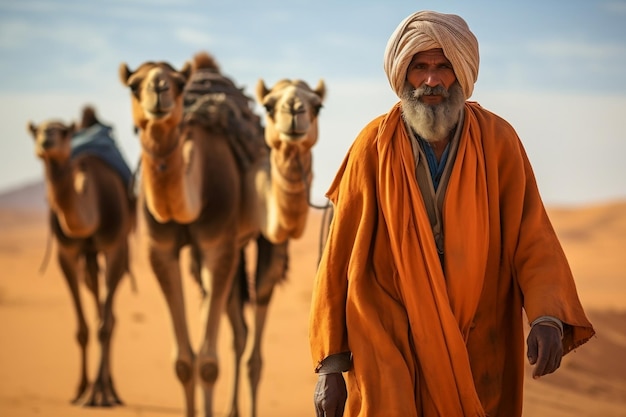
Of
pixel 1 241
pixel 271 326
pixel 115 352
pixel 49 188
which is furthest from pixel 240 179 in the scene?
pixel 1 241

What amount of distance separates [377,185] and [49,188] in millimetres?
8237

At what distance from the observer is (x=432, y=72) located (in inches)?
224

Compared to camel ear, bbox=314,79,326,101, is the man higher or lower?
lower

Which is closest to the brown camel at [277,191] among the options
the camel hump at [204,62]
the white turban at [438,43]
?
the camel hump at [204,62]

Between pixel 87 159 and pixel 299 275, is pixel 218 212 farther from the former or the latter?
pixel 299 275

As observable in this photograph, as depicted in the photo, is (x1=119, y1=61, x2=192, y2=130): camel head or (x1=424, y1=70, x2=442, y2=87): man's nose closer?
(x1=424, y1=70, x2=442, y2=87): man's nose

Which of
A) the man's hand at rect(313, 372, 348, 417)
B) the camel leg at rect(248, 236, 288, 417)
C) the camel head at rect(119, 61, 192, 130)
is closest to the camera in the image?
the man's hand at rect(313, 372, 348, 417)

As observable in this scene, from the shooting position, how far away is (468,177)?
5531 mm

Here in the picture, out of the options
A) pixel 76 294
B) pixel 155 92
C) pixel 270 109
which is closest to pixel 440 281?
pixel 270 109

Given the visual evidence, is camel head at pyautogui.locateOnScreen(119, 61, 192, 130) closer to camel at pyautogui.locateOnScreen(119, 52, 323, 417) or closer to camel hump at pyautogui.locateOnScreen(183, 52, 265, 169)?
camel at pyautogui.locateOnScreen(119, 52, 323, 417)

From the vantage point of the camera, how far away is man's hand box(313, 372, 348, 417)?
5484 millimetres

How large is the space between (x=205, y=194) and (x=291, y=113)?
141 cm

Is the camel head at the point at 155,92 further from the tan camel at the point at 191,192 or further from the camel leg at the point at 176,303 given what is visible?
the camel leg at the point at 176,303

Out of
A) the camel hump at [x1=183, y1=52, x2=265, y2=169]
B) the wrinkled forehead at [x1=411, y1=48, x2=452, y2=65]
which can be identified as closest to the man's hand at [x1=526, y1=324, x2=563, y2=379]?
the wrinkled forehead at [x1=411, y1=48, x2=452, y2=65]
